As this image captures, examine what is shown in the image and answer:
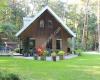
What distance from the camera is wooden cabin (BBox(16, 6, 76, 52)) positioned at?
29.9m

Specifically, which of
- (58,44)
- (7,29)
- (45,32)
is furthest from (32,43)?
(7,29)

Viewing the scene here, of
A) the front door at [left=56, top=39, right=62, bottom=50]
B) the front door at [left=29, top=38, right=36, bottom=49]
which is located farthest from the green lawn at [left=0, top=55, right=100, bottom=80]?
the front door at [left=56, top=39, right=62, bottom=50]

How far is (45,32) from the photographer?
3038 centimetres

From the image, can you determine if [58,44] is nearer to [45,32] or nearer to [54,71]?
[45,32]

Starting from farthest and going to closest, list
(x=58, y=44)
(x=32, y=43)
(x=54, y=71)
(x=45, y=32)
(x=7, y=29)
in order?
(x=7, y=29) → (x=58, y=44) → (x=32, y=43) → (x=45, y=32) → (x=54, y=71)

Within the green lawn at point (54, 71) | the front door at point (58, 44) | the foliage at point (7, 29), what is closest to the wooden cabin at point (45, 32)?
the front door at point (58, 44)

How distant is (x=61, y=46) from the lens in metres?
31.2

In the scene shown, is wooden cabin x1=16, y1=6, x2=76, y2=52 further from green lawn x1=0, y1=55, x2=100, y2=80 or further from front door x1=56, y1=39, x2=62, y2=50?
green lawn x1=0, y1=55, x2=100, y2=80

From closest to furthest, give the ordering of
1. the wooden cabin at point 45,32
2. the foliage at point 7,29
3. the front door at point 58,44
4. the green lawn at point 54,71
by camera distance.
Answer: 1. the green lawn at point 54,71
2. the wooden cabin at point 45,32
3. the front door at point 58,44
4. the foliage at point 7,29

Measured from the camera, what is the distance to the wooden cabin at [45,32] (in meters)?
29.9

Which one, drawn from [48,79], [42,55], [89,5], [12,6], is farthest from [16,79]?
[89,5]

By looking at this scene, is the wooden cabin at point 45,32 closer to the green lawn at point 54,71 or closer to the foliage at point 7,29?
the foliage at point 7,29

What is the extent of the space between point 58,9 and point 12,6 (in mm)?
12036

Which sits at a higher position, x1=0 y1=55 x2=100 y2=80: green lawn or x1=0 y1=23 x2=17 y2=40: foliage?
x1=0 y1=23 x2=17 y2=40: foliage
